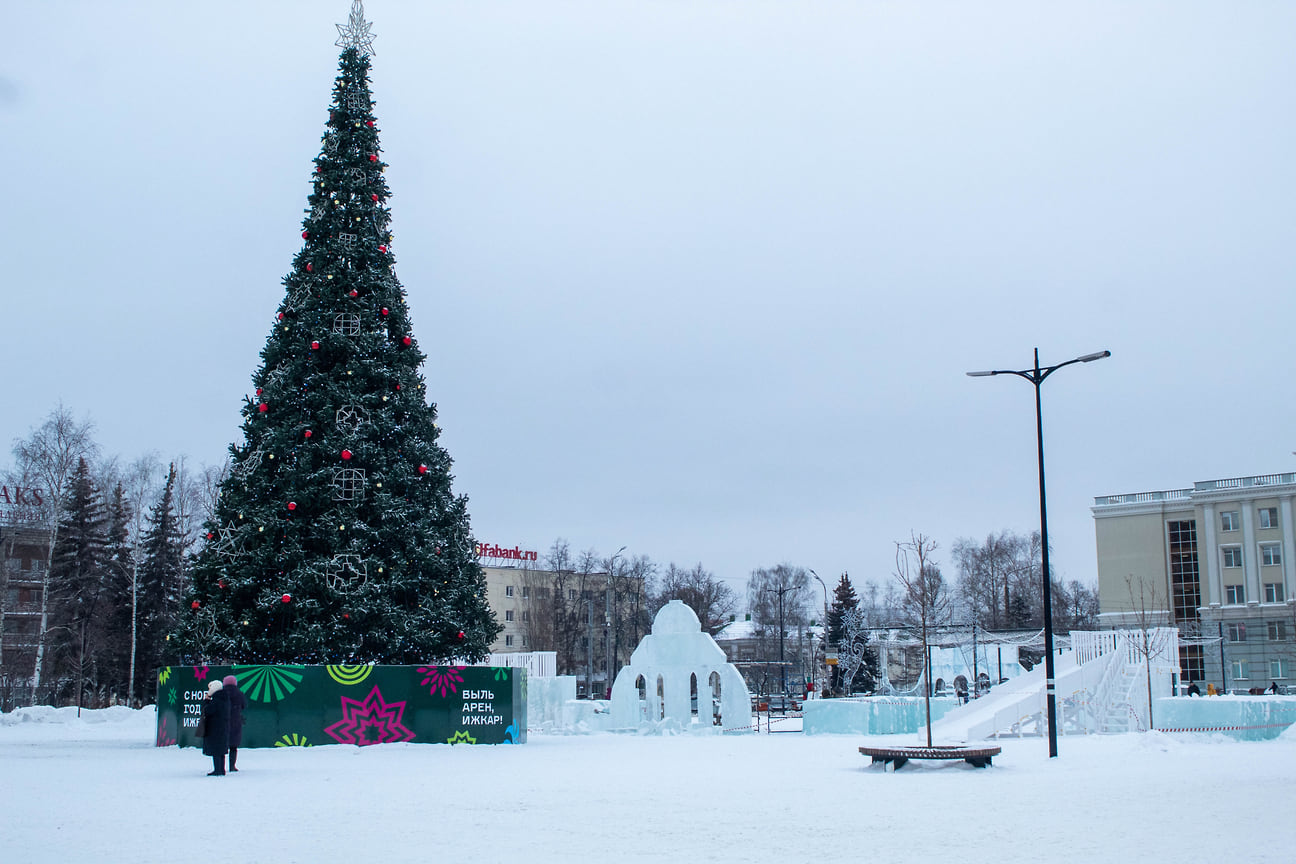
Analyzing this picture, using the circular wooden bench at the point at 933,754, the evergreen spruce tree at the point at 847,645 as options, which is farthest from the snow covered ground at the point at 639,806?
the evergreen spruce tree at the point at 847,645

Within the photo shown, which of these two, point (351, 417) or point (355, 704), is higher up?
point (351, 417)

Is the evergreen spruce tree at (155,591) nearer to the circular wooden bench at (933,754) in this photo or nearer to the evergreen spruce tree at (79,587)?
the evergreen spruce tree at (79,587)

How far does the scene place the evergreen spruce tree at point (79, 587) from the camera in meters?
54.2

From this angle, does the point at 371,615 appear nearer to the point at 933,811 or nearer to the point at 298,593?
the point at 298,593

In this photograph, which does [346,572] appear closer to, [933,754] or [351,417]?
[351,417]

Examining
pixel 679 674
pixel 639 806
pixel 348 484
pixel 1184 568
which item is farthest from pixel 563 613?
pixel 639 806

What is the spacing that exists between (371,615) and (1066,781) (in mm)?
15433

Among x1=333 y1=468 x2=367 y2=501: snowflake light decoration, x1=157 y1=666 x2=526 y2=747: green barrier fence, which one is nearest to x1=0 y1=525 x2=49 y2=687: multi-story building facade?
x1=157 y1=666 x2=526 y2=747: green barrier fence

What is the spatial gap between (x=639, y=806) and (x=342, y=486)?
577 inches

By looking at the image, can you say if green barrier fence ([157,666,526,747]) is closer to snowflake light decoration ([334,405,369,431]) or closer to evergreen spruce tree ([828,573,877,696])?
snowflake light decoration ([334,405,369,431])

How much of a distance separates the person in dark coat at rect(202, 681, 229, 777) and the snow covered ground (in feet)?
1.63

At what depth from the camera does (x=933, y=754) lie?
19359 mm

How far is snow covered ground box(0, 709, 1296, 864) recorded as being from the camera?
10.7 metres

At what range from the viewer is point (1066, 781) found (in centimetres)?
1764
